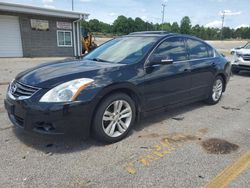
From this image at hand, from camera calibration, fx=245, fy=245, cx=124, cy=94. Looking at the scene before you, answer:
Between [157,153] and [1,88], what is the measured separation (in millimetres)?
5725

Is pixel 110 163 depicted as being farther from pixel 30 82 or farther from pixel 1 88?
pixel 1 88

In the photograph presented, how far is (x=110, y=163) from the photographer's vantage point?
123 inches

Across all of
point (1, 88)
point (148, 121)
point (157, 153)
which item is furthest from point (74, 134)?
point (1, 88)

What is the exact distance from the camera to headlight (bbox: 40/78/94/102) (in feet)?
10.2

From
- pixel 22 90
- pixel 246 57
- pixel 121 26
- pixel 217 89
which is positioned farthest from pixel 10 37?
pixel 121 26

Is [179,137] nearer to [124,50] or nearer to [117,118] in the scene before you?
[117,118]

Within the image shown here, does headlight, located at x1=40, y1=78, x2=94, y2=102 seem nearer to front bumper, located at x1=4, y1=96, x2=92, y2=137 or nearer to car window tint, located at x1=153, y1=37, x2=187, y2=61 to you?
front bumper, located at x1=4, y1=96, x2=92, y2=137

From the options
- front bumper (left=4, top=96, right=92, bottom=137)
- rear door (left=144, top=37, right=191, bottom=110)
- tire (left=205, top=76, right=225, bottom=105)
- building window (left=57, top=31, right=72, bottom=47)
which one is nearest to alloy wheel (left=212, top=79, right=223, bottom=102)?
tire (left=205, top=76, right=225, bottom=105)

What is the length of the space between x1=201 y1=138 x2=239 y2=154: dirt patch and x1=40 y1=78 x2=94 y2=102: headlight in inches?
78.8

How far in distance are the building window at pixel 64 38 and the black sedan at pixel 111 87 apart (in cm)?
1538

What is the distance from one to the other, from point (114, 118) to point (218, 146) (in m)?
1.61

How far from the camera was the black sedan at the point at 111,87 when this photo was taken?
3.15 meters

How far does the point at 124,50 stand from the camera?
4363mm

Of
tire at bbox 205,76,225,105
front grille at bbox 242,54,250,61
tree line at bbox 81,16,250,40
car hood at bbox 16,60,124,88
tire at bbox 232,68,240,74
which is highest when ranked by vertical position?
tree line at bbox 81,16,250,40
